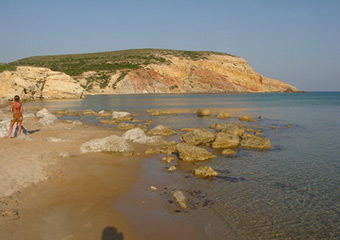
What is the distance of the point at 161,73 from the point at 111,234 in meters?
94.4

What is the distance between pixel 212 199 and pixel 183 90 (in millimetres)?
90252

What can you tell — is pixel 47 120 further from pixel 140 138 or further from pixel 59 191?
pixel 59 191

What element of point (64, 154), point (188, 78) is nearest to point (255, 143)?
point (64, 154)

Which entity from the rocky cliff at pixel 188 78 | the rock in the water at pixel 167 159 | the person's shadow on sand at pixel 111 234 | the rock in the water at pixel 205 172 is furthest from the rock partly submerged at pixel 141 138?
the rocky cliff at pixel 188 78

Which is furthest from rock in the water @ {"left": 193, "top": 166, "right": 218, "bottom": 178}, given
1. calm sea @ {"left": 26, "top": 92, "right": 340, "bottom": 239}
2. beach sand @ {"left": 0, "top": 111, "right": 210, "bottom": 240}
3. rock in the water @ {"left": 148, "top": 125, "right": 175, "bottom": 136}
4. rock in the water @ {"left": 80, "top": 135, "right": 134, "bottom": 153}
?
rock in the water @ {"left": 148, "top": 125, "right": 175, "bottom": 136}

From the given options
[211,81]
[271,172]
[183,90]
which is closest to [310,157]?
[271,172]

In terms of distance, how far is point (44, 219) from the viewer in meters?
5.57

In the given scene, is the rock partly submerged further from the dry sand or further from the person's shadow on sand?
the person's shadow on sand

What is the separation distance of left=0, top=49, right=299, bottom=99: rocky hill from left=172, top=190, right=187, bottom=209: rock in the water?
57.3 metres

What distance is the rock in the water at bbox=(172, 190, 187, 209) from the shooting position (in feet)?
22.7

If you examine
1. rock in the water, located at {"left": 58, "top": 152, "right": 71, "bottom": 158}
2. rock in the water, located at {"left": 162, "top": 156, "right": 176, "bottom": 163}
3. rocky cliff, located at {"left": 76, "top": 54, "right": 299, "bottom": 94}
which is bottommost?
rock in the water, located at {"left": 162, "top": 156, "right": 176, "bottom": 163}

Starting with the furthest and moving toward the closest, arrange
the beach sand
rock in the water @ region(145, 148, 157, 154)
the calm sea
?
rock in the water @ region(145, 148, 157, 154)
the calm sea
the beach sand

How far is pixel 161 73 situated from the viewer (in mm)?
97562

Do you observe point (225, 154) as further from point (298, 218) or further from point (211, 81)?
point (211, 81)
